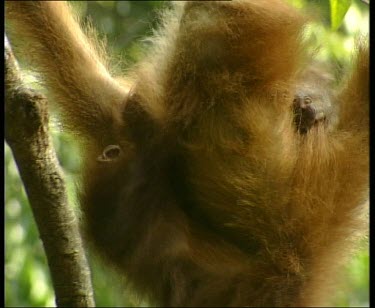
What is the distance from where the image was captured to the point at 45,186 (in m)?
2.21

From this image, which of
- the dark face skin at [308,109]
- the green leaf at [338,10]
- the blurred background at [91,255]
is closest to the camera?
the green leaf at [338,10]

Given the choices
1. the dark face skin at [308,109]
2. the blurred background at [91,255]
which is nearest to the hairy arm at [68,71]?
the blurred background at [91,255]

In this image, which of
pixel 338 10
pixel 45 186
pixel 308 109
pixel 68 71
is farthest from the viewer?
pixel 68 71

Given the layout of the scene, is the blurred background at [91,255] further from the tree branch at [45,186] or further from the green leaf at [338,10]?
the tree branch at [45,186]

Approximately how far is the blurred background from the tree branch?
59cm

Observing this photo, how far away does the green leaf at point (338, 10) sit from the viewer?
2424 mm

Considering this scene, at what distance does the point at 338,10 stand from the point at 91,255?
1.22 m

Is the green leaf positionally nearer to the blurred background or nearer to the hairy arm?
the blurred background

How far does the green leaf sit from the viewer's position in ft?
7.95

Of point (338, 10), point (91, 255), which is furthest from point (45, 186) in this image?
point (338, 10)

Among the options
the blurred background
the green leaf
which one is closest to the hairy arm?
the blurred background

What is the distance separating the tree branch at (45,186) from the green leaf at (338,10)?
0.90 meters

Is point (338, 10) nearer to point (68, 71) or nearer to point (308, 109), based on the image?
point (308, 109)
